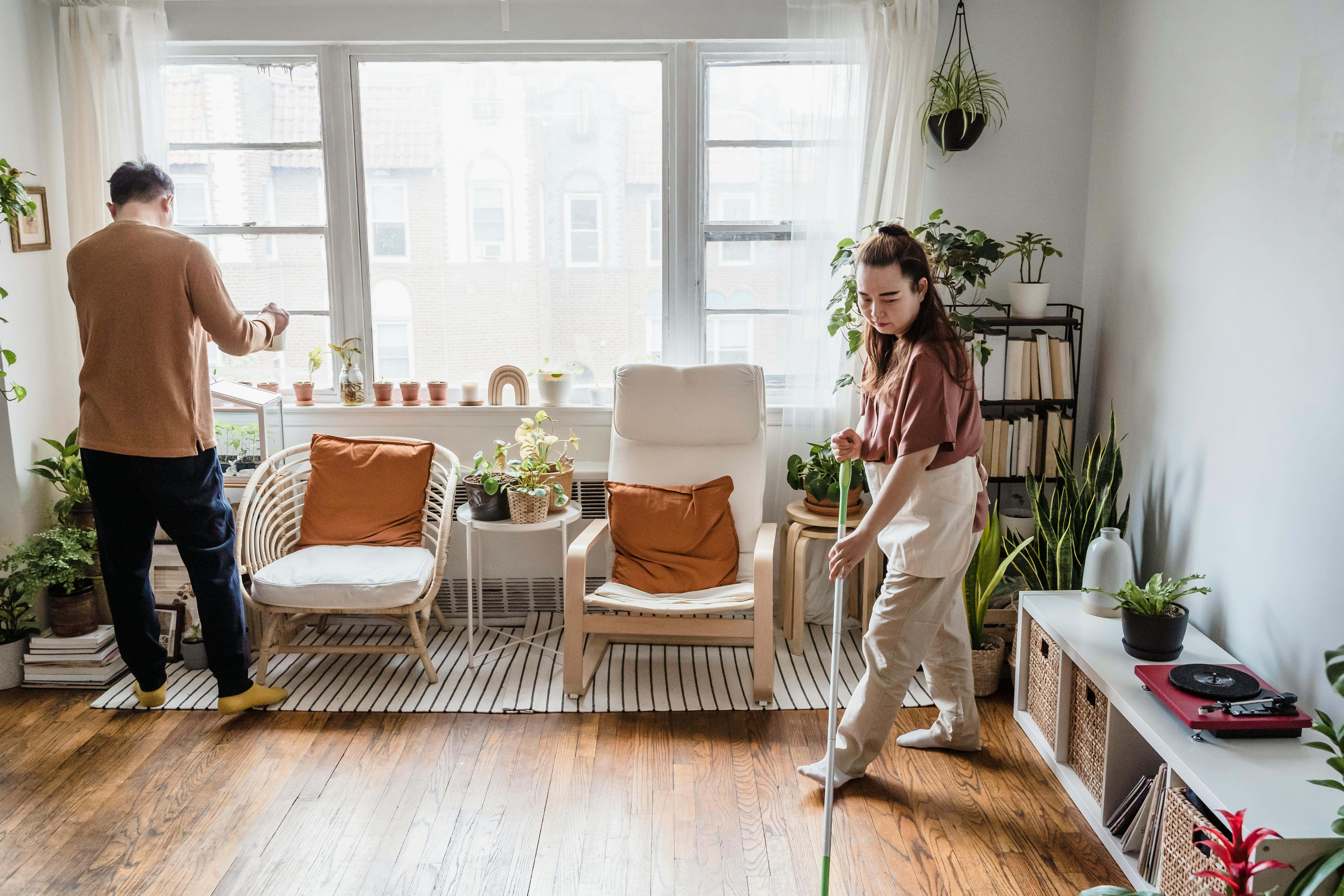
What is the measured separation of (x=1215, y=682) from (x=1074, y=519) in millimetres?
887

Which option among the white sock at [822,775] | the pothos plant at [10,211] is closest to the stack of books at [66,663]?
the pothos plant at [10,211]

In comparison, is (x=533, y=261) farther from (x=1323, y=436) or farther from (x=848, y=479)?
(x=1323, y=436)

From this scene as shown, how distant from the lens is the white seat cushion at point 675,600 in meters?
3.07

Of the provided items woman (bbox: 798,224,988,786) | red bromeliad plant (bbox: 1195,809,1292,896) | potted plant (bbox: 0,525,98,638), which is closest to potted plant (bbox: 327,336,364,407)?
potted plant (bbox: 0,525,98,638)

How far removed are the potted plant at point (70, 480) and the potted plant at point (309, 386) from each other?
2.45ft

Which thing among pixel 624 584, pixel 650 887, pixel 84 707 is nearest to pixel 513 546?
pixel 624 584

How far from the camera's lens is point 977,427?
8.00 feet

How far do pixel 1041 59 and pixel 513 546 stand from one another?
2.61m

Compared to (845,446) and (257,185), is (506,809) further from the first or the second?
(257,185)

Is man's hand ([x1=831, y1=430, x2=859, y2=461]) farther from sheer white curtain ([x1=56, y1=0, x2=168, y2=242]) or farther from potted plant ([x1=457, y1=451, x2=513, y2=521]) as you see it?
sheer white curtain ([x1=56, y1=0, x2=168, y2=242])

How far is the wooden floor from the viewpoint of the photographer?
2.28 m

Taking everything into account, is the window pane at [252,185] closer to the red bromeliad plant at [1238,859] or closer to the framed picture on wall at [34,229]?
the framed picture on wall at [34,229]

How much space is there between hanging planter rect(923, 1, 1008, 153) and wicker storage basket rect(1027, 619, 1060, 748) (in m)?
1.69

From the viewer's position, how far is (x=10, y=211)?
10.00 feet
